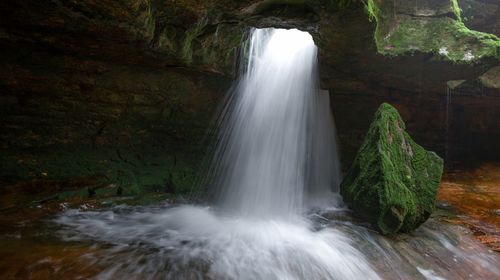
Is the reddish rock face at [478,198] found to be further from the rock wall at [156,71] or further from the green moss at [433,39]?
the green moss at [433,39]

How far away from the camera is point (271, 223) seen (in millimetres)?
5445

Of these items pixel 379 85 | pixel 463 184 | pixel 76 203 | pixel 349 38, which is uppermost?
pixel 349 38

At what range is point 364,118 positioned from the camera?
8383 millimetres

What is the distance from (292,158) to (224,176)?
A: 5.68 feet

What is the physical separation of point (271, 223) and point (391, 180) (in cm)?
207

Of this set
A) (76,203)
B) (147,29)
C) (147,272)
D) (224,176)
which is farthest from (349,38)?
(76,203)

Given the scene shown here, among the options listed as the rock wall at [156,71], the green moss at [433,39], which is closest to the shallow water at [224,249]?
the rock wall at [156,71]

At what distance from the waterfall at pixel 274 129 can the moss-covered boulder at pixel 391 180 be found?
5.35 ft

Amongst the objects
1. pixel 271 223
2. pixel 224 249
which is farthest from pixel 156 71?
pixel 224 249

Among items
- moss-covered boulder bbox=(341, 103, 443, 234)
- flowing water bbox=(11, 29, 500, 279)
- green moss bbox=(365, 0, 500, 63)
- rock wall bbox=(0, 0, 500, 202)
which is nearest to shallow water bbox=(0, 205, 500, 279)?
flowing water bbox=(11, 29, 500, 279)

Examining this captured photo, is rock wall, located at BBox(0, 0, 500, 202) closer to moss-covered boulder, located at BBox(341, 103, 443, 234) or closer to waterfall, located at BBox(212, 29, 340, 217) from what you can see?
waterfall, located at BBox(212, 29, 340, 217)

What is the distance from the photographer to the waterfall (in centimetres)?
707

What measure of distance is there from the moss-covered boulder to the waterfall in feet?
5.35

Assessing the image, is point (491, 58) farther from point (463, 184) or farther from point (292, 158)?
point (292, 158)
